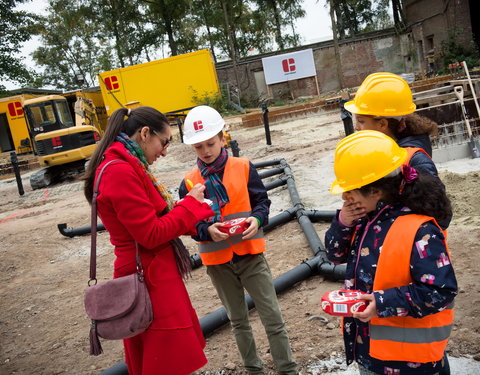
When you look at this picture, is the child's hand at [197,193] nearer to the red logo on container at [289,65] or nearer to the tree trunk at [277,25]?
the red logo on container at [289,65]

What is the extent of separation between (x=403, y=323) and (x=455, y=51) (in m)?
28.1

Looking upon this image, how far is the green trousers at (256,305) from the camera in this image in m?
2.81

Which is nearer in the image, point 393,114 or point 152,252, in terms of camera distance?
point 152,252

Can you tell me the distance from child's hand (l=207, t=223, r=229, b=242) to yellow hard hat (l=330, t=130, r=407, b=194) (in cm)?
99

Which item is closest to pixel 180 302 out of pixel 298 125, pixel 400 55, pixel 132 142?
pixel 132 142

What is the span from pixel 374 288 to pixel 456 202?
13.8 ft

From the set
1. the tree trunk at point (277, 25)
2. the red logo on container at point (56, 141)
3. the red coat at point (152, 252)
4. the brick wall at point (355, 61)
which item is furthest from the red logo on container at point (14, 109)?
the red coat at point (152, 252)

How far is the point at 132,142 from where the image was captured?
220cm

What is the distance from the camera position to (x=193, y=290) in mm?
4973

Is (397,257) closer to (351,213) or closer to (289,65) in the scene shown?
(351,213)

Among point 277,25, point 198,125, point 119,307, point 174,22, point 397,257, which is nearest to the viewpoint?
point 397,257

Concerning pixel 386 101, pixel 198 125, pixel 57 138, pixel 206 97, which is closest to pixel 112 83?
pixel 206 97

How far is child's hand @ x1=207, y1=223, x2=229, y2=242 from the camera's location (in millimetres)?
2627

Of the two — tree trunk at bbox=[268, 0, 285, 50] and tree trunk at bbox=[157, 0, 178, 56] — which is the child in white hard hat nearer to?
tree trunk at bbox=[157, 0, 178, 56]
